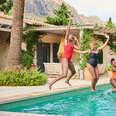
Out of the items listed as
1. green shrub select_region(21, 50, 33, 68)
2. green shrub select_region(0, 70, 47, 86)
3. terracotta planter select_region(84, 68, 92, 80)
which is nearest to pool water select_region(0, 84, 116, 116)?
green shrub select_region(0, 70, 47, 86)

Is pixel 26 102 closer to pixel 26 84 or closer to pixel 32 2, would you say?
pixel 26 84

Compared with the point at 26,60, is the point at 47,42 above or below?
above

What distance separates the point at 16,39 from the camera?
11758 mm

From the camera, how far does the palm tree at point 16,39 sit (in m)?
11.7

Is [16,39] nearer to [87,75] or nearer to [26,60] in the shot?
[26,60]

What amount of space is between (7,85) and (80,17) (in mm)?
111189

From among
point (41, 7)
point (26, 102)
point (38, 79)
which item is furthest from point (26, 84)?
point (41, 7)

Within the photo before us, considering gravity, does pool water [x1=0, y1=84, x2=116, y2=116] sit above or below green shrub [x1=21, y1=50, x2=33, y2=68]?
below

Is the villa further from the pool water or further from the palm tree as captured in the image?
the pool water

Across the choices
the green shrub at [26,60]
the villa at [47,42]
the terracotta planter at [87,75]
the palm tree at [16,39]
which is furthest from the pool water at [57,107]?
the green shrub at [26,60]

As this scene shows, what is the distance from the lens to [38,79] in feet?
38.1

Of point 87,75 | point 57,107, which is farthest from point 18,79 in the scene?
point 87,75

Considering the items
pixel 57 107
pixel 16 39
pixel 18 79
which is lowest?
pixel 57 107

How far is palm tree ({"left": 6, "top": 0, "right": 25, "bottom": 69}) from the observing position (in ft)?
38.5
